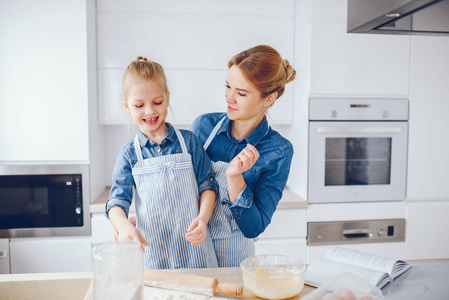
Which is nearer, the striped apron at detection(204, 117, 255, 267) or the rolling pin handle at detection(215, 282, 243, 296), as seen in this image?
the rolling pin handle at detection(215, 282, 243, 296)

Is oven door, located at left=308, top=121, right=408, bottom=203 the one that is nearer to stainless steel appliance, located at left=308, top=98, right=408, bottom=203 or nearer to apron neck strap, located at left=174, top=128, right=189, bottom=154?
stainless steel appliance, located at left=308, top=98, right=408, bottom=203

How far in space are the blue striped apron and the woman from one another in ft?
0.38

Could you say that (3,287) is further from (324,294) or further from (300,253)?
(300,253)

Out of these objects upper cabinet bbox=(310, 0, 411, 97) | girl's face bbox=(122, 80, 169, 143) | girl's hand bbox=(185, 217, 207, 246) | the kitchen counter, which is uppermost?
upper cabinet bbox=(310, 0, 411, 97)

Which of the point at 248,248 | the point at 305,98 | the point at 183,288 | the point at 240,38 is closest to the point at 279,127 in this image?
the point at 305,98

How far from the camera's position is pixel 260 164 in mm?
1291

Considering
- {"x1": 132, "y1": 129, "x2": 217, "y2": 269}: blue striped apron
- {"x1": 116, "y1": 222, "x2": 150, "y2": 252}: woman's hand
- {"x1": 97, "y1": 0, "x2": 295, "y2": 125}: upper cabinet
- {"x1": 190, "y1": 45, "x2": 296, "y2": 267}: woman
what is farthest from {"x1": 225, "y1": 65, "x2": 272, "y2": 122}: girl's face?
{"x1": 97, "y1": 0, "x2": 295, "y2": 125}: upper cabinet

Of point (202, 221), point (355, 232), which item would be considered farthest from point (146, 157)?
point (355, 232)

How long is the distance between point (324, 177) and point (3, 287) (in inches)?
69.1

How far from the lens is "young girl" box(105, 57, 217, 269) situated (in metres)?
1.10

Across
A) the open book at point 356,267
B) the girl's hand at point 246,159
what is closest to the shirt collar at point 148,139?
the girl's hand at point 246,159

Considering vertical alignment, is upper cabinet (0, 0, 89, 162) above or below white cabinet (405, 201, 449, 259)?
above

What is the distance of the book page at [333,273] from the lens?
93 centimetres

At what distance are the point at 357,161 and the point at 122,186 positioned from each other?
1625 millimetres
